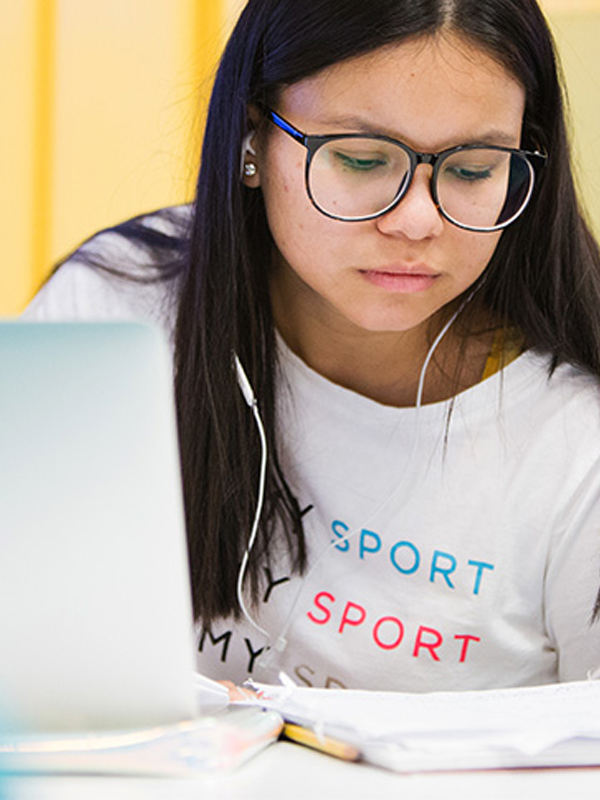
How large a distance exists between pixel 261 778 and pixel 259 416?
640 millimetres

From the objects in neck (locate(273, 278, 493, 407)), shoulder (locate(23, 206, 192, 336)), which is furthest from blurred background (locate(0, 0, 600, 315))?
neck (locate(273, 278, 493, 407))

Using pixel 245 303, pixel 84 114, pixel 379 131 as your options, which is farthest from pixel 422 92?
pixel 84 114

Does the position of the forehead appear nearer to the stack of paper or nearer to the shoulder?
the shoulder

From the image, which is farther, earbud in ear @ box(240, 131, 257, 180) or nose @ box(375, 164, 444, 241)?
earbud in ear @ box(240, 131, 257, 180)

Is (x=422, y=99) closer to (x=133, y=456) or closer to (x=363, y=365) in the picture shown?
(x=363, y=365)

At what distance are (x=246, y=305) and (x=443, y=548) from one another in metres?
0.32

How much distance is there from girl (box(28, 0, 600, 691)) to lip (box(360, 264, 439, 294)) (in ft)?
0.04

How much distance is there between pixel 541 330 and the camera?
119cm

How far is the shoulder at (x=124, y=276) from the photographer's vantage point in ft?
4.20

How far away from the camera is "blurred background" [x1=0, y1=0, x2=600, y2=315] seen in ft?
7.47

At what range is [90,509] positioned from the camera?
553 mm

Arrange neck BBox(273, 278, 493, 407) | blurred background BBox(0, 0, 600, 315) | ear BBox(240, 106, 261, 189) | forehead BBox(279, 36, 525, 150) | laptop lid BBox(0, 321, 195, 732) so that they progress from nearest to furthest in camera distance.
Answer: laptop lid BBox(0, 321, 195, 732) < forehead BBox(279, 36, 525, 150) < ear BBox(240, 106, 261, 189) < neck BBox(273, 278, 493, 407) < blurred background BBox(0, 0, 600, 315)

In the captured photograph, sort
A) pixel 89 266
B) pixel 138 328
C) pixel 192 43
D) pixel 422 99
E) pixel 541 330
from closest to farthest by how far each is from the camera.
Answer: pixel 138 328 < pixel 422 99 < pixel 541 330 < pixel 89 266 < pixel 192 43

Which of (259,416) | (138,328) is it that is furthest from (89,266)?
(138,328)
